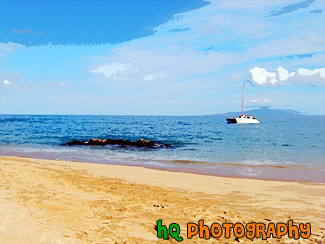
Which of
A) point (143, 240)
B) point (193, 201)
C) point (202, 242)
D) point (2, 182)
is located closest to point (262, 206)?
point (193, 201)

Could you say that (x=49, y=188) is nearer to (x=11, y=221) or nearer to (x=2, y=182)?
(x=2, y=182)

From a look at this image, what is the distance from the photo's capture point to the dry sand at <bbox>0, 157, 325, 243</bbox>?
5655mm

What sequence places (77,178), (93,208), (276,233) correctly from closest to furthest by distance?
Answer: (276,233), (93,208), (77,178)

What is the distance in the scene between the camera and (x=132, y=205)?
7.98 meters

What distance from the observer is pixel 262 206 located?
8.77m

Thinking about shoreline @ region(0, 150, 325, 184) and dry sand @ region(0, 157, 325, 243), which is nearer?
dry sand @ region(0, 157, 325, 243)

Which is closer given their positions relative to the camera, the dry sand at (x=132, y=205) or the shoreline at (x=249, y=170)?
the dry sand at (x=132, y=205)

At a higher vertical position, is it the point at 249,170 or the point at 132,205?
the point at 132,205

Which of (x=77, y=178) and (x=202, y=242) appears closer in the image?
(x=202, y=242)

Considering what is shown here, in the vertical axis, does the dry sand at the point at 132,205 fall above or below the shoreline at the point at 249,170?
above

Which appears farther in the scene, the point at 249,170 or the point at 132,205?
the point at 249,170

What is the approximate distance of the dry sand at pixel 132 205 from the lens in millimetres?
5655

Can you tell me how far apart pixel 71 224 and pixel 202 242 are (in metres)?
2.92

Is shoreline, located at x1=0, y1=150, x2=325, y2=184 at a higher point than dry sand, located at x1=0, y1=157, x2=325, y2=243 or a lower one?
lower
